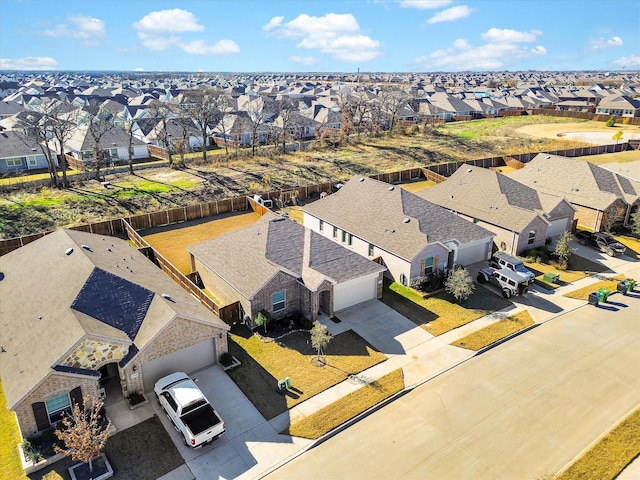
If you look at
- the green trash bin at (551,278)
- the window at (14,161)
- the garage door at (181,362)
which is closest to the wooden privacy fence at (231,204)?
the garage door at (181,362)

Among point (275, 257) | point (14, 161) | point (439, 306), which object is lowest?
point (439, 306)

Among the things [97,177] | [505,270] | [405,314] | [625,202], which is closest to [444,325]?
[405,314]

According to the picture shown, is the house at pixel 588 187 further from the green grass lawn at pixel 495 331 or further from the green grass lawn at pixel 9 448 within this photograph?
the green grass lawn at pixel 9 448

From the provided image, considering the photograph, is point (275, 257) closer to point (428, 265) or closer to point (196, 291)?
point (196, 291)

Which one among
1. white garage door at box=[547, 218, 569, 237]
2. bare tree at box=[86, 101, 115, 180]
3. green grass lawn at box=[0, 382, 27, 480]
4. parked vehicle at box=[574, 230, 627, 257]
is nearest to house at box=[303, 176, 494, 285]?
white garage door at box=[547, 218, 569, 237]

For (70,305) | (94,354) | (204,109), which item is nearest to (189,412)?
(94,354)
